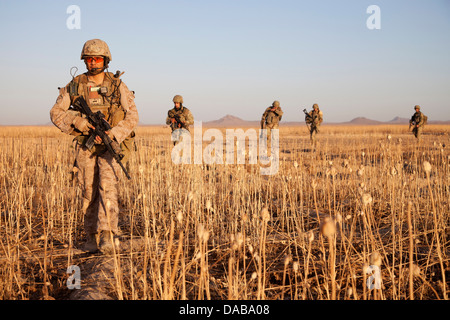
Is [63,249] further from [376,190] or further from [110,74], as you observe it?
[376,190]

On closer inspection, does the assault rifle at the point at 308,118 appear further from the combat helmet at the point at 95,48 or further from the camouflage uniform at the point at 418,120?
the combat helmet at the point at 95,48

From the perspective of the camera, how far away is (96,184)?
11.5 feet

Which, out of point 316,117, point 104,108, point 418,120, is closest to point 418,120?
point 418,120

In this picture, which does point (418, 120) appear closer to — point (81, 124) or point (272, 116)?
point (272, 116)

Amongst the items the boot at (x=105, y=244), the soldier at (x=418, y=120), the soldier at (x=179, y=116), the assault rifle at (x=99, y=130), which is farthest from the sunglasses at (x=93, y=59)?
the soldier at (x=418, y=120)

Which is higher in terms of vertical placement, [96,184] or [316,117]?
[316,117]

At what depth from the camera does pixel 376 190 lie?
17.1 feet

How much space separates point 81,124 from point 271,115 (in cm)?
983

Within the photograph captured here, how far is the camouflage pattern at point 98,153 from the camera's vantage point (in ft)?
10.9

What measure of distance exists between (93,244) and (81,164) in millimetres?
757

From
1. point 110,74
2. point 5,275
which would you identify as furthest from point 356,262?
point 110,74

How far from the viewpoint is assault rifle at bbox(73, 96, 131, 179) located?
3.26 metres
